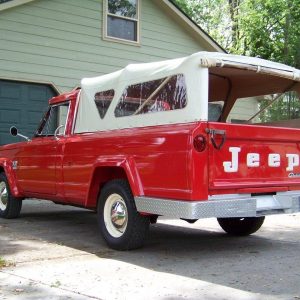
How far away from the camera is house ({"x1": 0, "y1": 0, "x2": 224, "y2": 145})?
13125 millimetres

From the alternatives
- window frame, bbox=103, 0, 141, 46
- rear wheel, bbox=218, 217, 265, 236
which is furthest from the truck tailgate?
window frame, bbox=103, 0, 141, 46

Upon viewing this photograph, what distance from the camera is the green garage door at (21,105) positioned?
13023 millimetres

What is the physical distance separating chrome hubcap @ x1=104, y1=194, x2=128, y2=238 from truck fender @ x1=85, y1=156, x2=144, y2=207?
0.30 metres

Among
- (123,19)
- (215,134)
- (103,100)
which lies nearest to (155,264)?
(215,134)

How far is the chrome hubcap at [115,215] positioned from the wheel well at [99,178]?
0.29 m

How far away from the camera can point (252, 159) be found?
6.18m

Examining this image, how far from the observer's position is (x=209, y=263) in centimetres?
604

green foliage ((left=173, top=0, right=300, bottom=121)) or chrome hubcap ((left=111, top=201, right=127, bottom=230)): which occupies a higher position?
green foliage ((left=173, top=0, right=300, bottom=121))

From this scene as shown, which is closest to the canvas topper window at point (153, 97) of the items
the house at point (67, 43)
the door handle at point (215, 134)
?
the door handle at point (215, 134)

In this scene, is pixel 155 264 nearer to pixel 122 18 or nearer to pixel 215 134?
pixel 215 134

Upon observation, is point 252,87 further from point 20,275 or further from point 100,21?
point 100,21

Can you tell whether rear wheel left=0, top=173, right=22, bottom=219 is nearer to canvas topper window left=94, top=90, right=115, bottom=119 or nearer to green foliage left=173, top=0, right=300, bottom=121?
canvas topper window left=94, top=90, right=115, bottom=119

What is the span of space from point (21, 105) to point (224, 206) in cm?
866

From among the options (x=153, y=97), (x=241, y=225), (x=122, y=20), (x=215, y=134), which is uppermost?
(x=122, y=20)
